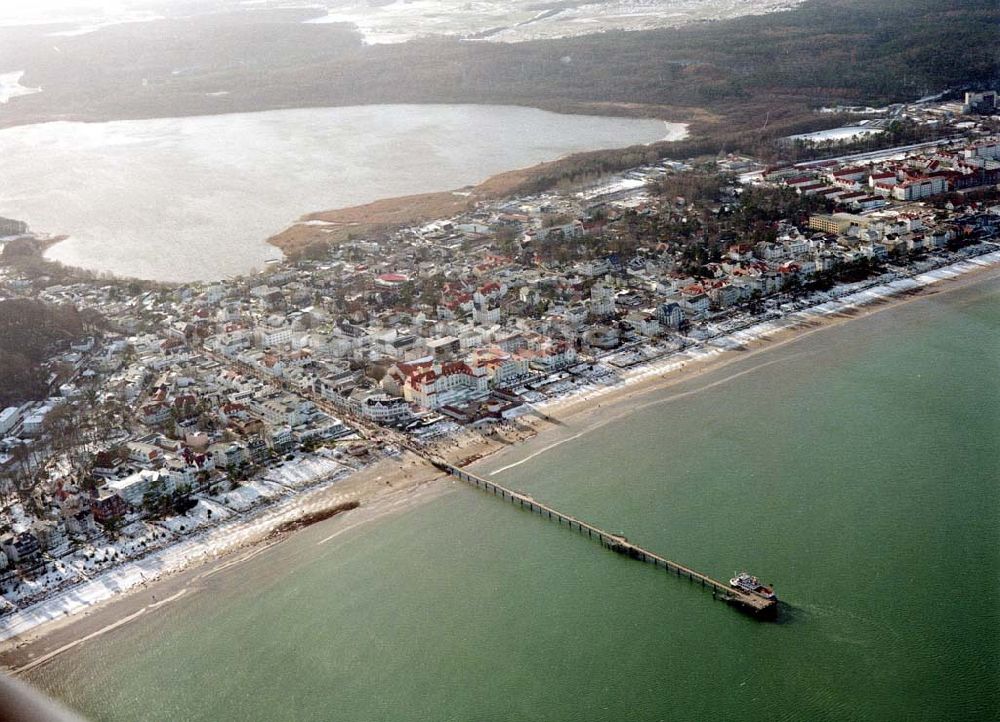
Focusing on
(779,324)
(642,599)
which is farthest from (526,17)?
(642,599)

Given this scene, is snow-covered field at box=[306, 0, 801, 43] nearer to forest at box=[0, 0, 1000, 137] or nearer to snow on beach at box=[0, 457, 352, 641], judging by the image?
forest at box=[0, 0, 1000, 137]

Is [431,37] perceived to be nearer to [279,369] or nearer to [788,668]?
[279,369]

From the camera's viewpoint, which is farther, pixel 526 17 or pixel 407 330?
pixel 526 17

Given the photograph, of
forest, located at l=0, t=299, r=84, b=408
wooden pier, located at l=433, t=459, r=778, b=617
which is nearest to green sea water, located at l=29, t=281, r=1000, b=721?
wooden pier, located at l=433, t=459, r=778, b=617

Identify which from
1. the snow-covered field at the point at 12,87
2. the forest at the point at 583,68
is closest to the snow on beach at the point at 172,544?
the forest at the point at 583,68

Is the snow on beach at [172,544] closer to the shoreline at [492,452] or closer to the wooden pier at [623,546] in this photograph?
the shoreline at [492,452]

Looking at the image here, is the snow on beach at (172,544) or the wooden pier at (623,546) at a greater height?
the snow on beach at (172,544)

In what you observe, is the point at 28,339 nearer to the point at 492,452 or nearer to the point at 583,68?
the point at 492,452
